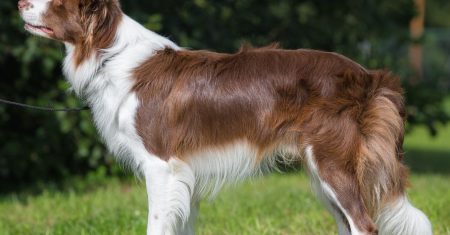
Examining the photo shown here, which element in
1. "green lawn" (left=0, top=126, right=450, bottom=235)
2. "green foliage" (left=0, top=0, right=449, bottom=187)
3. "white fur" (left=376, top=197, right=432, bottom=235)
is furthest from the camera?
"green foliage" (left=0, top=0, right=449, bottom=187)

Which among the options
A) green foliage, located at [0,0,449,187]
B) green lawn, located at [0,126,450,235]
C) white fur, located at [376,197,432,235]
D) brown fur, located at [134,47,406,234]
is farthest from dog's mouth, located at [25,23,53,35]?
green foliage, located at [0,0,449,187]

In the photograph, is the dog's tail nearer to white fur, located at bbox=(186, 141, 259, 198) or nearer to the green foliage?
white fur, located at bbox=(186, 141, 259, 198)

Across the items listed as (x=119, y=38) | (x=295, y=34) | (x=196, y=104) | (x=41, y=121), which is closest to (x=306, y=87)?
(x=196, y=104)

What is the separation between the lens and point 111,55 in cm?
537

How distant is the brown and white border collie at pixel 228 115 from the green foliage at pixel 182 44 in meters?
4.37

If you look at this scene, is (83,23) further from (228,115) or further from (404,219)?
(404,219)

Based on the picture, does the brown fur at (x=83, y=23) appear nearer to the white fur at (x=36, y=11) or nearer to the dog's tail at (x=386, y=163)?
the white fur at (x=36, y=11)

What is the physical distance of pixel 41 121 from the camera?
438 inches

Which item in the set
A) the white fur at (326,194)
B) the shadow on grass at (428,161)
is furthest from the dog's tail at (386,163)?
the shadow on grass at (428,161)

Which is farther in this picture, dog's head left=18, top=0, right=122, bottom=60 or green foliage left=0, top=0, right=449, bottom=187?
green foliage left=0, top=0, right=449, bottom=187

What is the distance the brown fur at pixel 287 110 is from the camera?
4.91m

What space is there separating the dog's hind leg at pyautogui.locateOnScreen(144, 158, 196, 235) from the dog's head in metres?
0.96

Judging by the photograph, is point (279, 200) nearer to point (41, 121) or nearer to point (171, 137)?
point (171, 137)

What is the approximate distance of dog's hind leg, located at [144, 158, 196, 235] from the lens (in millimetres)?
5164
